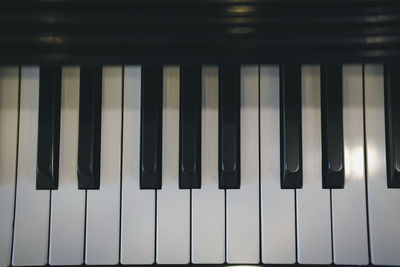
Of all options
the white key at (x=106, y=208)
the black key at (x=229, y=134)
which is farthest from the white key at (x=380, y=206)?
the white key at (x=106, y=208)

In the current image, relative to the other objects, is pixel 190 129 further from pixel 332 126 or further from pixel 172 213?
pixel 332 126

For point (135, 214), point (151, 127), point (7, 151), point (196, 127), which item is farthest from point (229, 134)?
point (7, 151)

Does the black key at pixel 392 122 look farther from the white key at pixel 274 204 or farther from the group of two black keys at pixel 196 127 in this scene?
the white key at pixel 274 204

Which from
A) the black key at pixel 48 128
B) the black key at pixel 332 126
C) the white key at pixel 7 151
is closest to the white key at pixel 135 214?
the black key at pixel 48 128

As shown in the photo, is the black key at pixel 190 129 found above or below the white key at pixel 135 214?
above

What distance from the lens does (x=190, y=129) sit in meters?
0.74

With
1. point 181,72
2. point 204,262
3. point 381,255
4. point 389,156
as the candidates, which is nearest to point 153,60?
point 181,72

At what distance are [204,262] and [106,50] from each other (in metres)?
0.53

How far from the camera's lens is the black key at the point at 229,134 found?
0.74 meters

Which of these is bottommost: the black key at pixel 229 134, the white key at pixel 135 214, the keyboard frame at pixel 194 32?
the white key at pixel 135 214

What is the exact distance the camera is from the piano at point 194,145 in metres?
0.72

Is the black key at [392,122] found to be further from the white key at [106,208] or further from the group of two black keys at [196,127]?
the white key at [106,208]

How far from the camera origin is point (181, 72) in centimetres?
77

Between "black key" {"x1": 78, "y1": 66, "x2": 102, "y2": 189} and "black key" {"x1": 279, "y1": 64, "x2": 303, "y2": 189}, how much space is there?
0.43 metres
